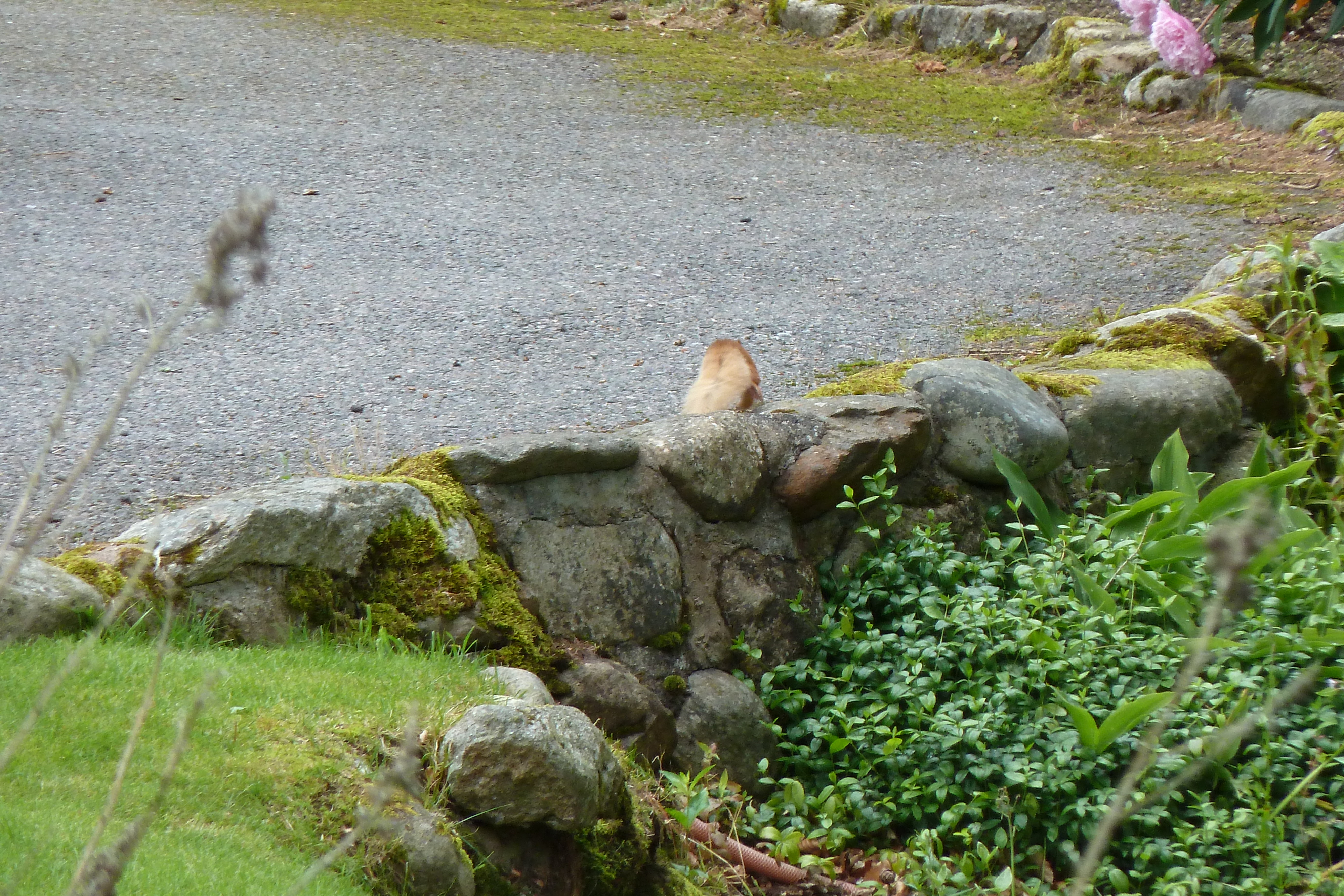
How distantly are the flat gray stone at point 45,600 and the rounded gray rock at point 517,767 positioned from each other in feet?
3.19

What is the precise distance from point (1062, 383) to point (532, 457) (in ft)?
7.28

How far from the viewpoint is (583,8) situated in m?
12.5

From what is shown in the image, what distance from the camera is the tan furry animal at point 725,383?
445 cm

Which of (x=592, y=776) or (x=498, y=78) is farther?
(x=498, y=78)

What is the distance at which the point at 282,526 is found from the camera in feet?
10.8

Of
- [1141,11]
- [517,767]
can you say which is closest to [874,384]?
[517,767]

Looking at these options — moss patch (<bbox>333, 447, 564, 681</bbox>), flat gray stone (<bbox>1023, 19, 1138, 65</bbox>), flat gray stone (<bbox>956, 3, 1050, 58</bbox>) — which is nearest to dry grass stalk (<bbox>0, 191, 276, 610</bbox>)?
moss patch (<bbox>333, 447, 564, 681</bbox>)

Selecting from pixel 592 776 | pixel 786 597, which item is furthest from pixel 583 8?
pixel 592 776

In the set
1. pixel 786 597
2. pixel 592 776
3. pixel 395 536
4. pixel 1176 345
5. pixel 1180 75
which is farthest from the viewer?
pixel 1180 75

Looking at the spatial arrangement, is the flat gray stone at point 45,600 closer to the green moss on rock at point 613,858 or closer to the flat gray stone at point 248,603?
the flat gray stone at point 248,603

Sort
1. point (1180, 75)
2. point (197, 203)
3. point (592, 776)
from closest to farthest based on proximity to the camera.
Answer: point (592, 776), point (197, 203), point (1180, 75)

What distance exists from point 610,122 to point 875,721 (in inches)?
248

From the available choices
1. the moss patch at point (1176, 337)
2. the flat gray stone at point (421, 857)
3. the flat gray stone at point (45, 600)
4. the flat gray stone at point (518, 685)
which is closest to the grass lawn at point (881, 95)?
the moss patch at point (1176, 337)

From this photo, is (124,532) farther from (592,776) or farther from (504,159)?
(504,159)
